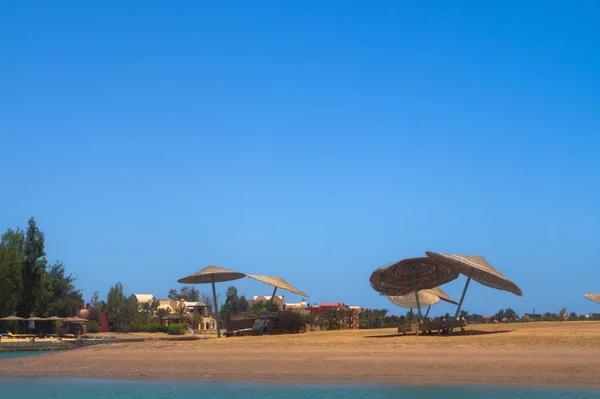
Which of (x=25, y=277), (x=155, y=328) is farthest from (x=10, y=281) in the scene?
(x=155, y=328)

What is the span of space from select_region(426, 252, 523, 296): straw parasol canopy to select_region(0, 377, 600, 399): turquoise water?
8881mm

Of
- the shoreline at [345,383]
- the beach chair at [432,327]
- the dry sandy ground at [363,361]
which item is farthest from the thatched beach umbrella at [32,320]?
the beach chair at [432,327]

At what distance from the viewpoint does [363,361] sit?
20.9 meters

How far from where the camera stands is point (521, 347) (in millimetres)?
22016

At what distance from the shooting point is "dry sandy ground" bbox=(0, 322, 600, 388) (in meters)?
18.2

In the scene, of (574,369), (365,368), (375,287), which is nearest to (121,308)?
(375,287)

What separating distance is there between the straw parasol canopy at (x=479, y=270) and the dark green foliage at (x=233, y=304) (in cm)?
4892

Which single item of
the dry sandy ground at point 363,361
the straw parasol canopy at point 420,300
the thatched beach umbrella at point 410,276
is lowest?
the dry sandy ground at point 363,361

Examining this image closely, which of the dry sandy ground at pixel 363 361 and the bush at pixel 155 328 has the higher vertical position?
the bush at pixel 155 328

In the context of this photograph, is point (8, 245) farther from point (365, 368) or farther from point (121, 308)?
point (365, 368)

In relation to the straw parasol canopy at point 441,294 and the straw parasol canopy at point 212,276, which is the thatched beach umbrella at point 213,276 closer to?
the straw parasol canopy at point 212,276

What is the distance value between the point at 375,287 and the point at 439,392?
14.8 m

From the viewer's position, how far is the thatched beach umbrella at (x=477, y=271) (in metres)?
25.0

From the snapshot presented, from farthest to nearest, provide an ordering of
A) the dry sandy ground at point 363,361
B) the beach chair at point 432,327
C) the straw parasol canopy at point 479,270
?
the beach chair at point 432,327
the straw parasol canopy at point 479,270
the dry sandy ground at point 363,361
